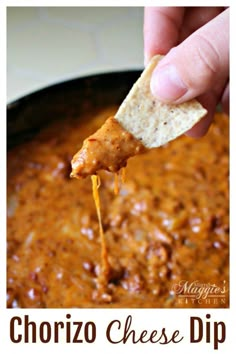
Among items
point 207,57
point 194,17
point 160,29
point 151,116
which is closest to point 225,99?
point 194,17

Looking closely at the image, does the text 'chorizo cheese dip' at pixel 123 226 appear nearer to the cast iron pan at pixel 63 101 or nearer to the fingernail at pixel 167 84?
the cast iron pan at pixel 63 101

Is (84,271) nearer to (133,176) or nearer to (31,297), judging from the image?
(31,297)

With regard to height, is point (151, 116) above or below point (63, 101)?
above

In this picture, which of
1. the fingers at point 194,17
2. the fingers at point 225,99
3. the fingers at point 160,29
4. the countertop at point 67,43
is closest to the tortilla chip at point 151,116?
the fingers at point 160,29

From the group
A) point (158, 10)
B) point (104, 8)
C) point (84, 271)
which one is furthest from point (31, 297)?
point (104, 8)

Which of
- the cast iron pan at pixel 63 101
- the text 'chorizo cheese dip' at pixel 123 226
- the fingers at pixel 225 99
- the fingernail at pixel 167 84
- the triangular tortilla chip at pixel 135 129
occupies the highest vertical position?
the fingernail at pixel 167 84

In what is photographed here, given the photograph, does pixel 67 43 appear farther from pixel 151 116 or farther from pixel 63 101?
pixel 151 116

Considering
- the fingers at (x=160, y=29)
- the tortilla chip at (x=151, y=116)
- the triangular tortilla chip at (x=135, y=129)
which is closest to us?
the triangular tortilla chip at (x=135, y=129)
